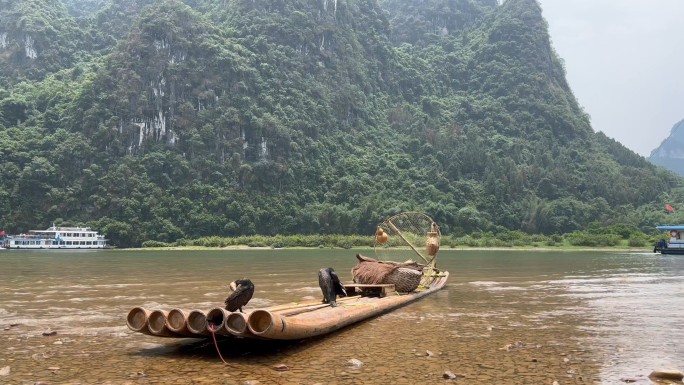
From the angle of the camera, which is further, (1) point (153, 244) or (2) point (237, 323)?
(1) point (153, 244)

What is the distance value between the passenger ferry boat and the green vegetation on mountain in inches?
135

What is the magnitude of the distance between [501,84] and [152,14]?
82.7m

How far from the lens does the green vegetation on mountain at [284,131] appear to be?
8319 centimetres

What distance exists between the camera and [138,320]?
309 inches

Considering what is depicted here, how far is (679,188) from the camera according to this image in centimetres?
10100

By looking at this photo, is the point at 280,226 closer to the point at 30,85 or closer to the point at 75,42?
the point at 30,85

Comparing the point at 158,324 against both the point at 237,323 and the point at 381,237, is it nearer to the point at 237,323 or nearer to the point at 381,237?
the point at 237,323

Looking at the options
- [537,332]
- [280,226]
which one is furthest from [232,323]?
[280,226]

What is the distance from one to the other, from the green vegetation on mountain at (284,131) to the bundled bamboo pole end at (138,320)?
238 feet

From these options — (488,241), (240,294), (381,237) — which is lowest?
(488,241)

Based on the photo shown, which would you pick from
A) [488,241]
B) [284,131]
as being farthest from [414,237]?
[284,131]

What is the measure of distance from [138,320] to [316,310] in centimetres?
309

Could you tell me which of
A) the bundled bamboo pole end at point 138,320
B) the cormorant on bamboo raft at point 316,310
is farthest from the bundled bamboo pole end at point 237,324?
the bundled bamboo pole end at point 138,320

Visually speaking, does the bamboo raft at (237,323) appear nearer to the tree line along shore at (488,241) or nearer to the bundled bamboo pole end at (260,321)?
the bundled bamboo pole end at (260,321)
